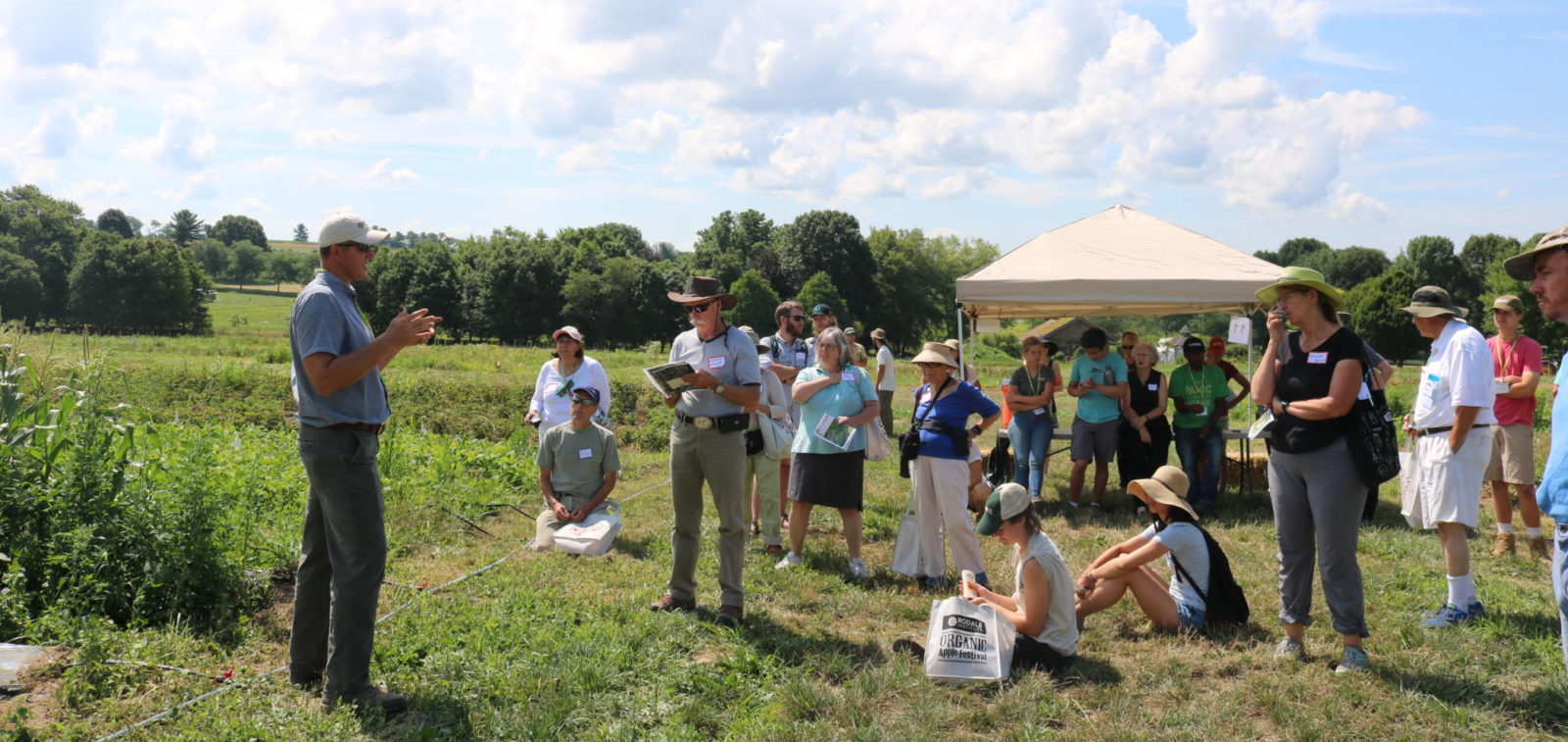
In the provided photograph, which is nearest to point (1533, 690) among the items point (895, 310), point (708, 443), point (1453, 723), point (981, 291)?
point (1453, 723)

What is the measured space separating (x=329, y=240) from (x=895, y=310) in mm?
66253

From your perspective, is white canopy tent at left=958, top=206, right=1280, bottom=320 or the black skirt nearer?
the black skirt

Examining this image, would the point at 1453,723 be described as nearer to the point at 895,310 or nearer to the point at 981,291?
the point at 981,291

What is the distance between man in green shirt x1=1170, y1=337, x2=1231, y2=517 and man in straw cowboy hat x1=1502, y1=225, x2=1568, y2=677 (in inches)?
265

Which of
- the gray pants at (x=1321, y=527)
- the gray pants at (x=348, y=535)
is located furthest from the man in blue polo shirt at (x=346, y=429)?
the gray pants at (x=1321, y=527)

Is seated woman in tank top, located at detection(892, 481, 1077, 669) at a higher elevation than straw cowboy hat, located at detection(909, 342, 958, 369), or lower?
lower

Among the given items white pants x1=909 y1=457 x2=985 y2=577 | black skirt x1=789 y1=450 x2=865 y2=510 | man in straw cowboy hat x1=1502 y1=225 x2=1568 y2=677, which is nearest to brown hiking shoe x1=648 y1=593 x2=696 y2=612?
black skirt x1=789 y1=450 x2=865 y2=510

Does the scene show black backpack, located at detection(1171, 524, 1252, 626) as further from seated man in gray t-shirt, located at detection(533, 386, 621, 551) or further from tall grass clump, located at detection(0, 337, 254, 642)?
tall grass clump, located at detection(0, 337, 254, 642)

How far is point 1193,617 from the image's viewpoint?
531 centimetres

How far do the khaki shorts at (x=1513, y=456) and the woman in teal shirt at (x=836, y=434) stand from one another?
4.75 meters

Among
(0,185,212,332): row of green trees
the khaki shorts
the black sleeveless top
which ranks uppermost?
(0,185,212,332): row of green trees

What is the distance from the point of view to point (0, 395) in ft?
16.2

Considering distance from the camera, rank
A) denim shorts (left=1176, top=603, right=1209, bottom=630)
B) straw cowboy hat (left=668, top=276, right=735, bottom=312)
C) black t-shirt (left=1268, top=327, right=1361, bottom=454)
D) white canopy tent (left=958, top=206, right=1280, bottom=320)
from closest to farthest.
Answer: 1. black t-shirt (left=1268, top=327, right=1361, bottom=454)
2. denim shorts (left=1176, top=603, right=1209, bottom=630)
3. straw cowboy hat (left=668, top=276, right=735, bottom=312)
4. white canopy tent (left=958, top=206, right=1280, bottom=320)

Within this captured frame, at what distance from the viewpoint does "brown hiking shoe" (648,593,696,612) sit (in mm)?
5531
